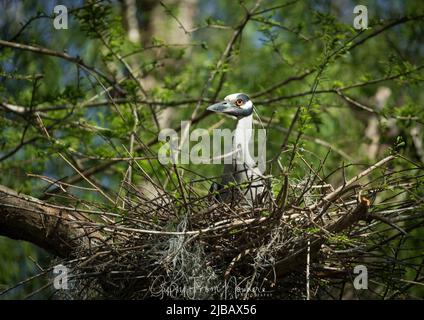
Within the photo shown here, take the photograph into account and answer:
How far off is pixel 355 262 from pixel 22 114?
3.07 metres

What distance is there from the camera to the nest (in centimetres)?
468

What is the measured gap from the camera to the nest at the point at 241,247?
468 centimetres

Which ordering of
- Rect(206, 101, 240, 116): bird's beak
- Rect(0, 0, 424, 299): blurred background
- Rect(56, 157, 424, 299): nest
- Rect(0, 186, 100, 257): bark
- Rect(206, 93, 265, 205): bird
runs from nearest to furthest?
Rect(56, 157, 424, 299): nest → Rect(0, 186, 100, 257): bark → Rect(206, 93, 265, 205): bird → Rect(206, 101, 240, 116): bird's beak → Rect(0, 0, 424, 299): blurred background

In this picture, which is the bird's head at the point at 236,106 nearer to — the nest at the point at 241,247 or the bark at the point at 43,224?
the nest at the point at 241,247

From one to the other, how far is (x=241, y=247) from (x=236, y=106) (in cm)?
181

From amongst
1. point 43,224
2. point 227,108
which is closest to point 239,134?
point 227,108

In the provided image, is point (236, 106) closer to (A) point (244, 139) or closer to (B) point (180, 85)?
(A) point (244, 139)

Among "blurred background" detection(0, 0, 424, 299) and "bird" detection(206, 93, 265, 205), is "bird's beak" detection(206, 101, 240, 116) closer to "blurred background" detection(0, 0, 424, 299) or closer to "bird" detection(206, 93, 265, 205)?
"bird" detection(206, 93, 265, 205)

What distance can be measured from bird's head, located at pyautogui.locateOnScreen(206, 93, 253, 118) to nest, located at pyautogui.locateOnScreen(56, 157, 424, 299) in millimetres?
1287

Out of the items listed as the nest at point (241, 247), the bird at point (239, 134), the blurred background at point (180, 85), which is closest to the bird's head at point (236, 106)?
the bird at point (239, 134)

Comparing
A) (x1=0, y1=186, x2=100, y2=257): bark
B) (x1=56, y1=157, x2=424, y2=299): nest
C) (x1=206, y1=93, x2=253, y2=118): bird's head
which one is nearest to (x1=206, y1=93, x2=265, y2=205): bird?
(x1=206, y1=93, x2=253, y2=118): bird's head

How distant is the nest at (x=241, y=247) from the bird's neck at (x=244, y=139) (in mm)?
910

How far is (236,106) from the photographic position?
246 inches
